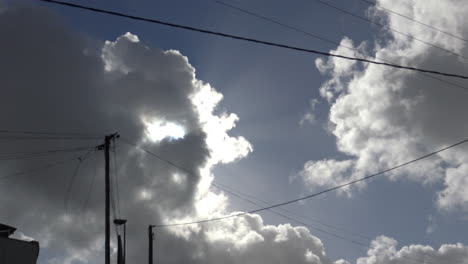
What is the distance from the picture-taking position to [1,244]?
2892 centimetres

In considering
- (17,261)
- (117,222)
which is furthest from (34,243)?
(117,222)

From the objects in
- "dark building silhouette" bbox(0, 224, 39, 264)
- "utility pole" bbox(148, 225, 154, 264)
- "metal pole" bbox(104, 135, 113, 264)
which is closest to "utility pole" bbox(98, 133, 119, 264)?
"metal pole" bbox(104, 135, 113, 264)

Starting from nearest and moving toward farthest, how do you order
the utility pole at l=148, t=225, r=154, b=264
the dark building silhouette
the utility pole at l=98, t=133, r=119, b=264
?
the utility pole at l=98, t=133, r=119, b=264
the dark building silhouette
the utility pole at l=148, t=225, r=154, b=264

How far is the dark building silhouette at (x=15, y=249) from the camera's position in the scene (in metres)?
29.0

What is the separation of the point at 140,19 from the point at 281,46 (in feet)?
12.3

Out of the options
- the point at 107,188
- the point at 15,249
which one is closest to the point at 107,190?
the point at 107,188

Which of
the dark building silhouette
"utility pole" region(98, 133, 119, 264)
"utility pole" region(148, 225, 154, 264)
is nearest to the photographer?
"utility pole" region(98, 133, 119, 264)

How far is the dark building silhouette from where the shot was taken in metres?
29.0

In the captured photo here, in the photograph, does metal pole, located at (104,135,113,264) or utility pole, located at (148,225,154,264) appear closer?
metal pole, located at (104,135,113,264)

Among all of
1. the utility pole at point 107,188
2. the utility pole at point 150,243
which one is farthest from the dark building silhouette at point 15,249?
the utility pole at point 150,243

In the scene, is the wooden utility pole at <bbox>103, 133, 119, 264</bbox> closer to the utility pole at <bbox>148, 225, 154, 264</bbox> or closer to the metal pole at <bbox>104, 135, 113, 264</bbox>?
the metal pole at <bbox>104, 135, 113, 264</bbox>

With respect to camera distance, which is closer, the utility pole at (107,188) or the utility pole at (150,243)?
the utility pole at (107,188)

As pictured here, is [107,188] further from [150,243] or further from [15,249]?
[150,243]

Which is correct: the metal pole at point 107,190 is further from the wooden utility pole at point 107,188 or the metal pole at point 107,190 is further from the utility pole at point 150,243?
the utility pole at point 150,243
